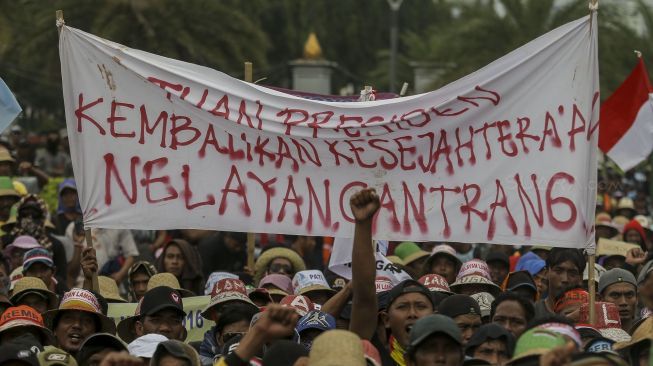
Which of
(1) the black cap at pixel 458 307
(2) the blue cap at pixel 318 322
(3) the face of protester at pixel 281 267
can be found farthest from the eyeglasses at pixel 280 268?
(2) the blue cap at pixel 318 322

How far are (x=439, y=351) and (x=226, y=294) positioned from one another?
119 inches

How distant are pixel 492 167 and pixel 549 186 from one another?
359 millimetres

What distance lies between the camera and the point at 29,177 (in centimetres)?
1781

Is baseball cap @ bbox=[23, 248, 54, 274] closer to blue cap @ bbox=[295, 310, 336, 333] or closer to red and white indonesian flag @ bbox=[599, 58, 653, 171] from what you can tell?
blue cap @ bbox=[295, 310, 336, 333]

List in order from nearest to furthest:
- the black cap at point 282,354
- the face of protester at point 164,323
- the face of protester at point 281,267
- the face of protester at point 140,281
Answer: the black cap at point 282,354 < the face of protester at point 164,323 < the face of protester at point 140,281 < the face of protester at point 281,267

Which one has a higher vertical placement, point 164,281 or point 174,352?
point 164,281

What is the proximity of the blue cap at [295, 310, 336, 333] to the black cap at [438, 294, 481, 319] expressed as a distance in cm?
63

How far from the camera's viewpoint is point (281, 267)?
12234 millimetres

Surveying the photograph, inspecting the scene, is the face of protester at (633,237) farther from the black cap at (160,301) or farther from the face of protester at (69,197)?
the black cap at (160,301)

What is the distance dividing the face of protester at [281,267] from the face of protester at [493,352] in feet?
14.6

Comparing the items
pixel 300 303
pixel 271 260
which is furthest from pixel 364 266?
pixel 271 260

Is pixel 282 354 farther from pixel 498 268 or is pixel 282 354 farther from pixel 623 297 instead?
pixel 498 268

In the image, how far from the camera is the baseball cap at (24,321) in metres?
8.79

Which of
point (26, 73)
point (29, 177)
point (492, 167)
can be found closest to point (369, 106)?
point (492, 167)
